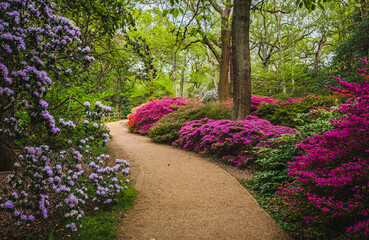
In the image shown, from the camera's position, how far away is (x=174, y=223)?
2.92 metres

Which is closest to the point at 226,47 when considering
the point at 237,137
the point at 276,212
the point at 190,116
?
the point at 190,116

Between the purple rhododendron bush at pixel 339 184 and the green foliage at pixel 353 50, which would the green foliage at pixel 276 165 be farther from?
the green foliage at pixel 353 50

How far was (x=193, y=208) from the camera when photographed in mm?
3346

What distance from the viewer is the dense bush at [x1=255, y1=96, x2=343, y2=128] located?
6.52 m

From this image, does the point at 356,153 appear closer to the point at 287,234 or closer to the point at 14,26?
the point at 287,234

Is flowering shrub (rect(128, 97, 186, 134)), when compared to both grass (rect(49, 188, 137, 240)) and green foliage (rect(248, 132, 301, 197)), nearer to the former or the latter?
green foliage (rect(248, 132, 301, 197))

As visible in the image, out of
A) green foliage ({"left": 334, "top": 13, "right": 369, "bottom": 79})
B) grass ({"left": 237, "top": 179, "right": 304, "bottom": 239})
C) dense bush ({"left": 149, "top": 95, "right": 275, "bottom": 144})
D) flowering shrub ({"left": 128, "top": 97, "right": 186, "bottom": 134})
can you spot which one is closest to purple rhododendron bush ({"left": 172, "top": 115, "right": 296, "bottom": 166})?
grass ({"left": 237, "top": 179, "right": 304, "bottom": 239})

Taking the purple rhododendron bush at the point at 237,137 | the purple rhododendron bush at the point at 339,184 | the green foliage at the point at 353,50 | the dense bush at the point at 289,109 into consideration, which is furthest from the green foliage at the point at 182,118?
the green foliage at the point at 353,50

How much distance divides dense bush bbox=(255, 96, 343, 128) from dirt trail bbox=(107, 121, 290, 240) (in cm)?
300

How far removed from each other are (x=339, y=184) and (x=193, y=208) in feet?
6.78

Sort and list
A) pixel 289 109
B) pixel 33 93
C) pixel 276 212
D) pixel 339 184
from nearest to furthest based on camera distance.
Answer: pixel 33 93
pixel 339 184
pixel 276 212
pixel 289 109

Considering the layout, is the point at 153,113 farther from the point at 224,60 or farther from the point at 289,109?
the point at 289,109

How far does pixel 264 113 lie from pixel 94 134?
21.3ft

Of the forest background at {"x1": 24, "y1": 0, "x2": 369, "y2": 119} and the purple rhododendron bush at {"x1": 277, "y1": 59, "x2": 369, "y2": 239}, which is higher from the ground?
the forest background at {"x1": 24, "y1": 0, "x2": 369, "y2": 119}
